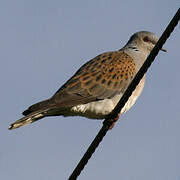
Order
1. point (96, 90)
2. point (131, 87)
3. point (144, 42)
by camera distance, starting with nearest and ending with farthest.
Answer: point (131, 87)
point (96, 90)
point (144, 42)

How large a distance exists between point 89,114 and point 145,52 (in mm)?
1821

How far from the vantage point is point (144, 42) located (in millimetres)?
8031

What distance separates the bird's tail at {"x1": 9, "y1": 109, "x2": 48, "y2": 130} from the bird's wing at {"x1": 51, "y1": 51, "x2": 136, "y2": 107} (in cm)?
50

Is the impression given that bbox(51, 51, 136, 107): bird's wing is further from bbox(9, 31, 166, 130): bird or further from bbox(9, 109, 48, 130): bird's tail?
bbox(9, 109, 48, 130): bird's tail

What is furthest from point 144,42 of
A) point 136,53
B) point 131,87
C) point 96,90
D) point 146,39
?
point 131,87

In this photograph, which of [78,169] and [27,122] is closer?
[78,169]

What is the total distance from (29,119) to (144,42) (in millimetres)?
2905

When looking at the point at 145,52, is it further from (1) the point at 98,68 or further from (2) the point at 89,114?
(2) the point at 89,114

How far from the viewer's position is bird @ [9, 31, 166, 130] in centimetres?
618

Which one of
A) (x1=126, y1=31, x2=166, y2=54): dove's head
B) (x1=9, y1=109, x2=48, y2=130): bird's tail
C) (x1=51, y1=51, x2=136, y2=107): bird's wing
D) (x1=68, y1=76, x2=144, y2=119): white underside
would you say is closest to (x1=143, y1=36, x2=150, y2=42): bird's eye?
(x1=126, y1=31, x2=166, y2=54): dove's head

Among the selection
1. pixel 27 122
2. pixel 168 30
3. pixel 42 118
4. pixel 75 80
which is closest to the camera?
pixel 168 30

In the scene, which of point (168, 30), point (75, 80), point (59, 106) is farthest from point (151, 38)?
point (168, 30)

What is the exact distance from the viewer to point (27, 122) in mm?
5832

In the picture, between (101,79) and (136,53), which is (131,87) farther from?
(136,53)
